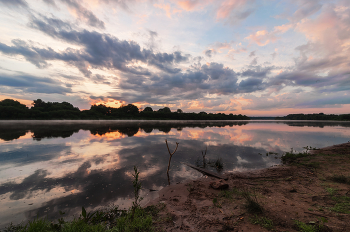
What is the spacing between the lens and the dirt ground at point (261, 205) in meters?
5.47

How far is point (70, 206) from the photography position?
25.3 feet

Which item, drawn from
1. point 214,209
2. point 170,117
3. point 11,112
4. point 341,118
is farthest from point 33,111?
point 341,118

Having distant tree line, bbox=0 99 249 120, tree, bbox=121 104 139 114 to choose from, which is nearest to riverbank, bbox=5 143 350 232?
distant tree line, bbox=0 99 249 120

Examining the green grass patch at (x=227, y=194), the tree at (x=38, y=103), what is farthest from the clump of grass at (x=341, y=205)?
the tree at (x=38, y=103)

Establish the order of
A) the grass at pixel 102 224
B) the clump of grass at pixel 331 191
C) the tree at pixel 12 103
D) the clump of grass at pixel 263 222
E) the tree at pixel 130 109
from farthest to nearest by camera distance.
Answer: the tree at pixel 130 109, the tree at pixel 12 103, the clump of grass at pixel 331 191, the clump of grass at pixel 263 222, the grass at pixel 102 224

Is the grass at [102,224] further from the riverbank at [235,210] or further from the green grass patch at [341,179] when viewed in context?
the green grass patch at [341,179]

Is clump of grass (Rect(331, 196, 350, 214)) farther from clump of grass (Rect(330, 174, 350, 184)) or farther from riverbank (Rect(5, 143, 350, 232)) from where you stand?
clump of grass (Rect(330, 174, 350, 184))

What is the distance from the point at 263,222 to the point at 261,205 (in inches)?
58.5

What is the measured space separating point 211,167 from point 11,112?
172214mm

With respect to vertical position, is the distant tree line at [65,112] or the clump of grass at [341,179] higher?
the distant tree line at [65,112]

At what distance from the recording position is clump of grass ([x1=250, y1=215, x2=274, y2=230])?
17.4 ft

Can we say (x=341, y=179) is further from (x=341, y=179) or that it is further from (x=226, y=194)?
(x=226, y=194)

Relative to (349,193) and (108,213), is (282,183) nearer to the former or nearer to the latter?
(349,193)

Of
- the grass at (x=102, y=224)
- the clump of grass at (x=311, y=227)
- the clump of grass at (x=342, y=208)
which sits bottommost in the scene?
the grass at (x=102, y=224)
